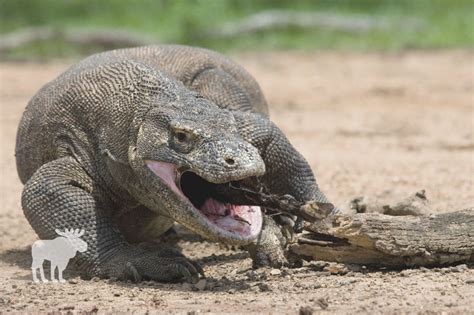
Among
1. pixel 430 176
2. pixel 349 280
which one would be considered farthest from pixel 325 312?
pixel 430 176

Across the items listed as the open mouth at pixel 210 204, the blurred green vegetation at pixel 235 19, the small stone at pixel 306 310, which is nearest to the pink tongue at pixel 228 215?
the open mouth at pixel 210 204

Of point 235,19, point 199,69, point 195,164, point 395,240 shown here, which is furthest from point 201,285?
point 235,19

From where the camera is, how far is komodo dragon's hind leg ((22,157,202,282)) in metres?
5.52

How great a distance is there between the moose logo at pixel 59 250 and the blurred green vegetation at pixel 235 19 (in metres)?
11.4

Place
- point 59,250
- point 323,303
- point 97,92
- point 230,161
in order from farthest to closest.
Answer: point 97,92
point 59,250
point 230,161
point 323,303

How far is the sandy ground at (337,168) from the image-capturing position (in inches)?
197

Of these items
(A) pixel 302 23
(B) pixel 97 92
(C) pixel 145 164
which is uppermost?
(A) pixel 302 23

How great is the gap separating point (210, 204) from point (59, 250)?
0.87 meters

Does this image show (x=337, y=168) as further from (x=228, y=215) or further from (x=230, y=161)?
(x=230, y=161)

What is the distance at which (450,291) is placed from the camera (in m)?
4.98

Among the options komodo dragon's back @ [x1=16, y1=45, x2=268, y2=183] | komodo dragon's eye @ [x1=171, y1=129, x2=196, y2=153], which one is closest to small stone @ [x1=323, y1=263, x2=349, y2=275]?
komodo dragon's eye @ [x1=171, y1=129, x2=196, y2=153]

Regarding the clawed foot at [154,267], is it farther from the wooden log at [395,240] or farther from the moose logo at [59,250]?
the wooden log at [395,240]

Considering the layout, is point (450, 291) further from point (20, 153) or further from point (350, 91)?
point (350, 91)

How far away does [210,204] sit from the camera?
537cm
